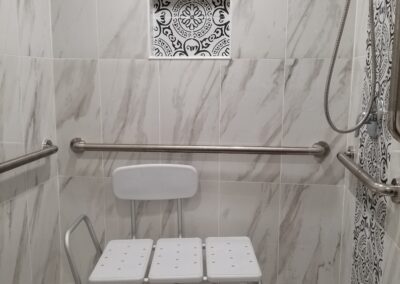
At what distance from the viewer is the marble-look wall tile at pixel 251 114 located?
160 centimetres

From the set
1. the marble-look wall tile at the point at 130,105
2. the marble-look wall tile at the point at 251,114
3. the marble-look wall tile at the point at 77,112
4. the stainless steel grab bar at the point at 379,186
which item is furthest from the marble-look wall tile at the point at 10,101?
the stainless steel grab bar at the point at 379,186

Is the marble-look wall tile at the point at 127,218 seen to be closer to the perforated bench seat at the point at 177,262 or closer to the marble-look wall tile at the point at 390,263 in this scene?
the perforated bench seat at the point at 177,262

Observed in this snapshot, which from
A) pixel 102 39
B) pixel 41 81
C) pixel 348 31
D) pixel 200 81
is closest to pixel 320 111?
pixel 348 31

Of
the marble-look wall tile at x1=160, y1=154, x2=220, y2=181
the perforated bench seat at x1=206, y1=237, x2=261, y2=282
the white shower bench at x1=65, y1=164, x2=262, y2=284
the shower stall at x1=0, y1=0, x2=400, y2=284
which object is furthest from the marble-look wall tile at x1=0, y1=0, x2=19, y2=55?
the perforated bench seat at x1=206, y1=237, x2=261, y2=282

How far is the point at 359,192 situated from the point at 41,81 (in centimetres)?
144

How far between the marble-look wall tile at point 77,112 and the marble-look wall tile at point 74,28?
0.15ft

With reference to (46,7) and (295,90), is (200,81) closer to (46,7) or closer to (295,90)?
(295,90)

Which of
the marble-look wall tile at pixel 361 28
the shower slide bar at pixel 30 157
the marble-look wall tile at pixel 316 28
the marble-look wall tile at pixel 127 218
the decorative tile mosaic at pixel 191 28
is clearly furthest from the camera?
the marble-look wall tile at pixel 127 218

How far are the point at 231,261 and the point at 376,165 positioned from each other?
0.65m

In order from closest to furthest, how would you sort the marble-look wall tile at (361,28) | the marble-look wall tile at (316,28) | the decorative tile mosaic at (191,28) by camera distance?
the marble-look wall tile at (361,28), the marble-look wall tile at (316,28), the decorative tile mosaic at (191,28)

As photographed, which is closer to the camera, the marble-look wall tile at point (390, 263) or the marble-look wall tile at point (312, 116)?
the marble-look wall tile at point (390, 263)

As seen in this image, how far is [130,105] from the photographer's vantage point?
1.67 m

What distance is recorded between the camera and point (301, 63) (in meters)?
1.58

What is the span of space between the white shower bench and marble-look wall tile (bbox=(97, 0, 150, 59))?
53cm
